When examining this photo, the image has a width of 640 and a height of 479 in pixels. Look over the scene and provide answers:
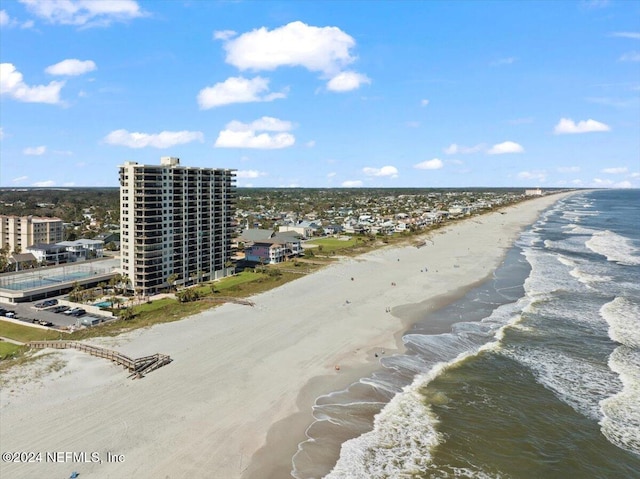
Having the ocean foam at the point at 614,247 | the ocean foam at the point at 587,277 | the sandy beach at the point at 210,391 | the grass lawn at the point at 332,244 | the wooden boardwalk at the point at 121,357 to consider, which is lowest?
the sandy beach at the point at 210,391

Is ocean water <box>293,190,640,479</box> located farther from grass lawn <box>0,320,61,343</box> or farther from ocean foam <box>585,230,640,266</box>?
ocean foam <box>585,230,640,266</box>

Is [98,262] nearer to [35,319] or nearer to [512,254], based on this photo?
[35,319]

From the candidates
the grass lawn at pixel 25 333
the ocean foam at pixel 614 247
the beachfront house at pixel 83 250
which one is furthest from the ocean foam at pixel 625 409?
the beachfront house at pixel 83 250

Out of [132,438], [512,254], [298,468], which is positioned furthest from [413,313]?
[512,254]

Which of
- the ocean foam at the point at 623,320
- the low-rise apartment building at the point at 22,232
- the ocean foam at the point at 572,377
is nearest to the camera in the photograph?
the ocean foam at the point at 572,377

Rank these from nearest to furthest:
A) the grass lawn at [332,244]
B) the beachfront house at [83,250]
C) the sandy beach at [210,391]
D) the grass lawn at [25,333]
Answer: the sandy beach at [210,391], the grass lawn at [25,333], the beachfront house at [83,250], the grass lawn at [332,244]

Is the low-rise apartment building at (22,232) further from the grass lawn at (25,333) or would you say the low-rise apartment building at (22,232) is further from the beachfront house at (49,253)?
the grass lawn at (25,333)

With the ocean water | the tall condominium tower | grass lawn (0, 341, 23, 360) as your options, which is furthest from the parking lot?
the ocean water

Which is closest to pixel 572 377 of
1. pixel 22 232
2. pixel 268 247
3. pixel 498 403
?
pixel 498 403
